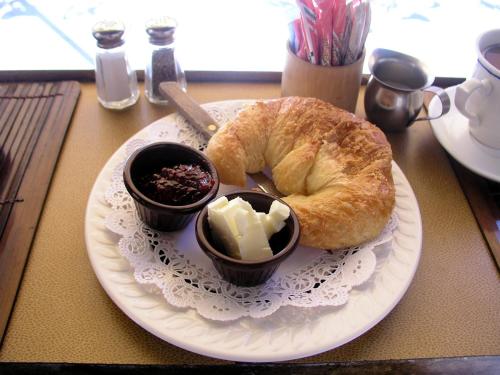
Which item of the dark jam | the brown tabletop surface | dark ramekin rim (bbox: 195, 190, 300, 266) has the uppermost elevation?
the dark jam

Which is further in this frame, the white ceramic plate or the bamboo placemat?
the bamboo placemat

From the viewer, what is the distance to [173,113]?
1.42 meters

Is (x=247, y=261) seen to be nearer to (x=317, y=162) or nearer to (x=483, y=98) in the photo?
(x=317, y=162)

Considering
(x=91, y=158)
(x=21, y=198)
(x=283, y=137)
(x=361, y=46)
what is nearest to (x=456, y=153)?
(x=361, y=46)

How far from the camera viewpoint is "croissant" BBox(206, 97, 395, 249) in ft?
3.40

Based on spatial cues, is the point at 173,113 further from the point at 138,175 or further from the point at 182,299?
the point at 182,299

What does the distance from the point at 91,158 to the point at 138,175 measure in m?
0.32

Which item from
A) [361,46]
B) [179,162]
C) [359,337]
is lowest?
[359,337]

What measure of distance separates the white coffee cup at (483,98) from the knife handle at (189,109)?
70 centimetres

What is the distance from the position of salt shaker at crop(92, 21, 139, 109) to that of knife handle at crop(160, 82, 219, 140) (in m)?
0.12

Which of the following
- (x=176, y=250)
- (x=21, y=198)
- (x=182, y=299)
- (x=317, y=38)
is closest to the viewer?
(x=182, y=299)

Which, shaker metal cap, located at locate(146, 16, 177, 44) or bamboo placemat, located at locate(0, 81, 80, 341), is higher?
shaker metal cap, located at locate(146, 16, 177, 44)

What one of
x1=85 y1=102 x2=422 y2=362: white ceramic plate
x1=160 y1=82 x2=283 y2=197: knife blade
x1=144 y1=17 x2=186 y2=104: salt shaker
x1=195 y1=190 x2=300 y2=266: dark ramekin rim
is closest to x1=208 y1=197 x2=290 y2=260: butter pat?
x1=195 y1=190 x2=300 y2=266: dark ramekin rim

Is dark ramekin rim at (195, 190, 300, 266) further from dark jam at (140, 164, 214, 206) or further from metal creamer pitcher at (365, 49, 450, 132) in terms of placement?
metal creamer pitcher at (365, 49, 450, 132)
